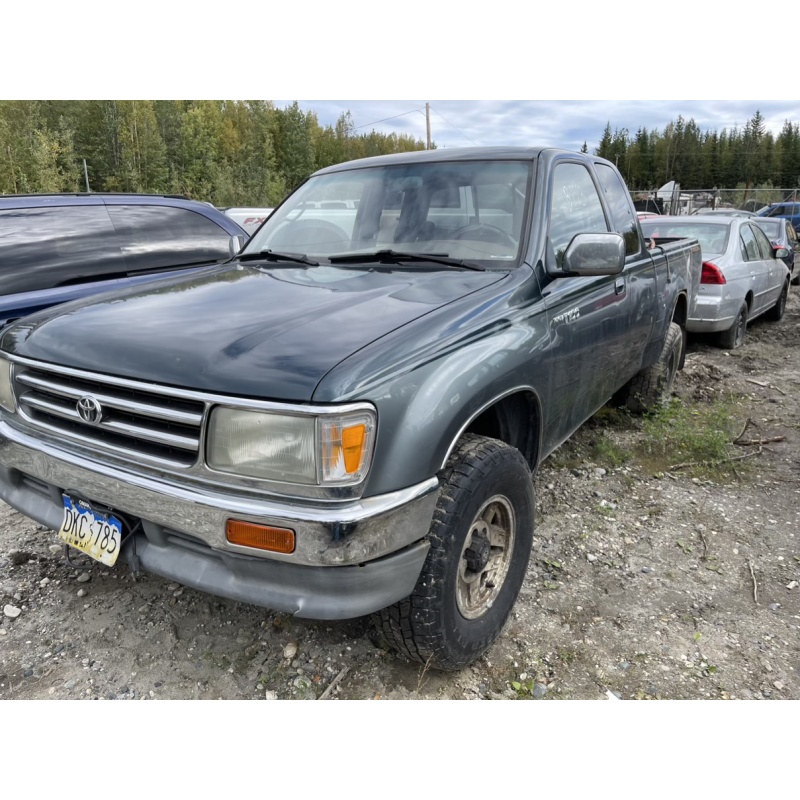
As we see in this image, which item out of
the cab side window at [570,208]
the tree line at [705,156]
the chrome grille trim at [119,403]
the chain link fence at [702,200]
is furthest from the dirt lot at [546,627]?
the tree line at [705,156]

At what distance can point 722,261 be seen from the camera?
7.62m

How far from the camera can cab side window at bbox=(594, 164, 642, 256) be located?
3955mm

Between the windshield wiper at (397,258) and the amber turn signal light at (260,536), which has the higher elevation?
the windshield wiper at (397,258)

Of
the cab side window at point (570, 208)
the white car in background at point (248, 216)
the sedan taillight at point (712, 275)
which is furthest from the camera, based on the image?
the white car in background at point (248, 216)

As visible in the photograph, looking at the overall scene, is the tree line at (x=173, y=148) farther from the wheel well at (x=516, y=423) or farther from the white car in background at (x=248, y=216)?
the wheel well at (x=516, y=423)

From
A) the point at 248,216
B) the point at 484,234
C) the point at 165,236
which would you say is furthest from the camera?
the point at 248,216

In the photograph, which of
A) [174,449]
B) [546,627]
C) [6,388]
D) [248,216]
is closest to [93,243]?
[6,388]

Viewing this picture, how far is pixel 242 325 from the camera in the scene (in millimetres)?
2148

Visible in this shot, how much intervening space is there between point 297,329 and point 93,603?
1.72 meters

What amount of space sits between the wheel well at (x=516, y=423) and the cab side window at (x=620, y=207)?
1775mm

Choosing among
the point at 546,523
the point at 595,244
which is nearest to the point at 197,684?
the point at 546,523

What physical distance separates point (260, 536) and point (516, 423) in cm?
132

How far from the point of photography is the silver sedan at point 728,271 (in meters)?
7.36

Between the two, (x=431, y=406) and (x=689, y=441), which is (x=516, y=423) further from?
(x=689, y=441)
